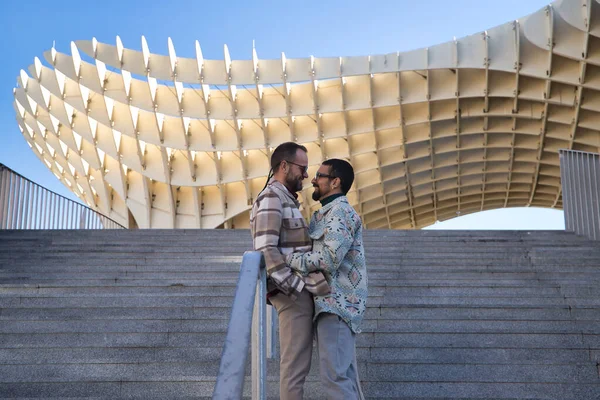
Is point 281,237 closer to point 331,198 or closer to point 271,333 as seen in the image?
point 331,198

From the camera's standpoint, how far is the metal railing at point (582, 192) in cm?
1195

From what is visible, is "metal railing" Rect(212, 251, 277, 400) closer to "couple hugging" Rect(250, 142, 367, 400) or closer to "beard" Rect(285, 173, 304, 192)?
"couple hugging" Rect(250, 142, 367, 400)

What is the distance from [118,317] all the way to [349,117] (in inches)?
1242

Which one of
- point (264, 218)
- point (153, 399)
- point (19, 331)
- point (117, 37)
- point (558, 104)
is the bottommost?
point (153, 399)

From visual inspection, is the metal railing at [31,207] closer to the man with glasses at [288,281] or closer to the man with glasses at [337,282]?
the man with glasses at [288,281]

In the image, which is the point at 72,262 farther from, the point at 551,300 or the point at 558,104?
the point at 558,104

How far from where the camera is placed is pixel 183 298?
285 inches

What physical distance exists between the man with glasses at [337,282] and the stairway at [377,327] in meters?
1.36

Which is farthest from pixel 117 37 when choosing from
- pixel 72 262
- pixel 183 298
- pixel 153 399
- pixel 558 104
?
pixel 153 399

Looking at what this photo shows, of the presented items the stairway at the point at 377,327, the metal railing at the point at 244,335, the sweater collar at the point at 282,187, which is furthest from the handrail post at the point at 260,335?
the stairway at the point at 377,327

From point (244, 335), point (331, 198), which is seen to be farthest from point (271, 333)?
point (244, 335)

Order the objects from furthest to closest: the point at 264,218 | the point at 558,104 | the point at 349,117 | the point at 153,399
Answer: the point at 349,117 < the point at 558,104 < the point at 153,399 < the point at 264,218

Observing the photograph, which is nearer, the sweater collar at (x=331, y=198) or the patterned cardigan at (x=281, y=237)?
the patterned cardigan at (x=281, y=237)

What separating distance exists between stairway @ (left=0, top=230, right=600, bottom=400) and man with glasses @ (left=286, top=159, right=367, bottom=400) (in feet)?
4.48
